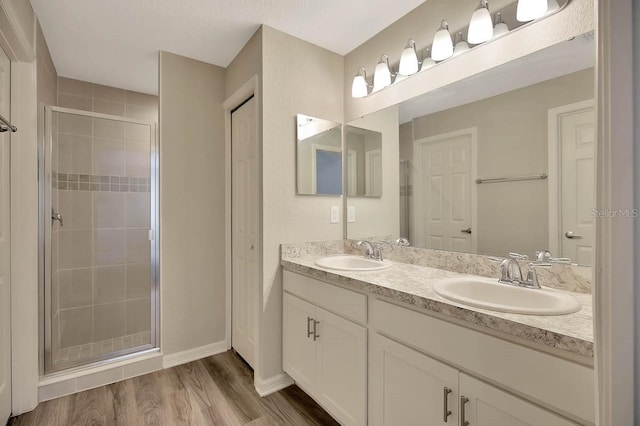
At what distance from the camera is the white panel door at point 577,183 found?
1.13 meters

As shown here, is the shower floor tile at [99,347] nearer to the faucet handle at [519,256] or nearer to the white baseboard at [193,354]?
the white baseboard at [193,354]

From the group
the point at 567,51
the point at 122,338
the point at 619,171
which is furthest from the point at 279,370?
the point at 567,51

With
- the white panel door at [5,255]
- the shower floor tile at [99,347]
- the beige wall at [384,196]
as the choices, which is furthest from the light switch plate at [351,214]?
the white panel door at [5,255]

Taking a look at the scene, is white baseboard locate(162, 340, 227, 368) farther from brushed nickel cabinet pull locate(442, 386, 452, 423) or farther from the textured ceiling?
the textured ceiling

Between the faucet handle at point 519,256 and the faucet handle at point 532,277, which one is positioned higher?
the faucet handle at point 519,256

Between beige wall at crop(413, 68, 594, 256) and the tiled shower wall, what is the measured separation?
2.40 meters

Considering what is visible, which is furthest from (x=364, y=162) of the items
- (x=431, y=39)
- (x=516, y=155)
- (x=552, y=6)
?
(x=552, y=6)

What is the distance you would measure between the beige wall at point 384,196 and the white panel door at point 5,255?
2021mm

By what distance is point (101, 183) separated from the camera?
2420mm

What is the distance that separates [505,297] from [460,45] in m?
1.24

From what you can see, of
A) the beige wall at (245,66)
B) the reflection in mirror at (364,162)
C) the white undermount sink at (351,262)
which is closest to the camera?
the white undermount sink at (351,262)

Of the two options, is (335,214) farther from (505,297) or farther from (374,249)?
(505,297)

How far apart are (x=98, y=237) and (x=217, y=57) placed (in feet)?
5.75

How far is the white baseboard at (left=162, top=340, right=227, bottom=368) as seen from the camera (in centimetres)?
223
